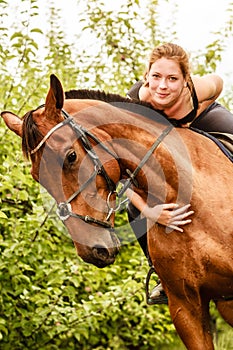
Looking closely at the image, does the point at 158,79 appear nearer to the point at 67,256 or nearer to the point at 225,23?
the point at 67,256

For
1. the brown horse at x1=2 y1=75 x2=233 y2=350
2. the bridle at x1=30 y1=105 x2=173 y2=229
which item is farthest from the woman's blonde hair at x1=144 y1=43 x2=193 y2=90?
the bridle at x1=30 y1=105 x2=173 y2=229

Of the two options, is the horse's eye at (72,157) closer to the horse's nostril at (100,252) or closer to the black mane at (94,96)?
the horse's nostril at (100,252)

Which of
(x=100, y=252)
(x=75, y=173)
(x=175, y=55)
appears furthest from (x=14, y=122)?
(x=175, y=55)

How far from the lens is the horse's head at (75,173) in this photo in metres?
3.47

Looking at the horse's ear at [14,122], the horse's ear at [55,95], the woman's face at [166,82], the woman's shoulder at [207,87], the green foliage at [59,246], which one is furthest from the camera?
the green foliage at [59,246]

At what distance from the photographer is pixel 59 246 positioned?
6988mm

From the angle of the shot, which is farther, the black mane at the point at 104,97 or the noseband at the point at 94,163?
the black mane at the point at 104,97

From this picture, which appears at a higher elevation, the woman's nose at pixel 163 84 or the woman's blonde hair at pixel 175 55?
the woman's blonde hair at pixel 175 55

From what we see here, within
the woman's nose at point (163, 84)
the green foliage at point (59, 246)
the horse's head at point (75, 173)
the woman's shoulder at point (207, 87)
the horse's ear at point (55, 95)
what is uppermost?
the horse's ear at point (55, 95)

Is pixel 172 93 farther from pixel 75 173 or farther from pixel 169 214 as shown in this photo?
pixel 75 173

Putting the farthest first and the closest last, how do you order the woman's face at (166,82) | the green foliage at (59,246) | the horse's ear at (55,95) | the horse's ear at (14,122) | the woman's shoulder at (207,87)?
the green foliage at (59,246)
the woman's shoulder at (207,87)
the woman's face at (166,82)
the horse's ear at (14,122)
the horse's ear at (55,95)

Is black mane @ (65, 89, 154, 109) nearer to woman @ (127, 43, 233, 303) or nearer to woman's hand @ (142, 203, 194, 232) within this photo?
woman @ (127, 43, 233, 303)

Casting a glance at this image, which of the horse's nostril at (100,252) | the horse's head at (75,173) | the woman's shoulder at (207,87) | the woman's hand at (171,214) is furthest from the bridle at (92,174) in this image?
the woman's shoulder at (207,87)

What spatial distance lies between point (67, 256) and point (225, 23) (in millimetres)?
3049
